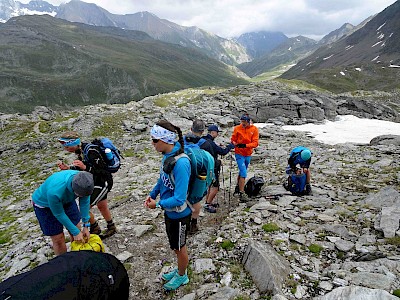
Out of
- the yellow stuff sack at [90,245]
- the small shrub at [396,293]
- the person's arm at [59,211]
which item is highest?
the person's arm at [59,211]

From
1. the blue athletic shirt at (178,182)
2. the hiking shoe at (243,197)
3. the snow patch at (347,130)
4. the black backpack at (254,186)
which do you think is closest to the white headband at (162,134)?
the blue athletic shirt at (178,182)

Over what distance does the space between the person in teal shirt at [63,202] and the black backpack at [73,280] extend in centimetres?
176

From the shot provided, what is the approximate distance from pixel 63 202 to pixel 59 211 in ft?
0.77

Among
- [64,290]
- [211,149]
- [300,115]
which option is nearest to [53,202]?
[64,290]

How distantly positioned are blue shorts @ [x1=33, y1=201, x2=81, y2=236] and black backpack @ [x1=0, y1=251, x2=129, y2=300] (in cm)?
261

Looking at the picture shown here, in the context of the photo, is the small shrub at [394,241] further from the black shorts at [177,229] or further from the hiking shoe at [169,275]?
the hiking shoe at [169,275]

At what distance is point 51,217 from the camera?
259 inches

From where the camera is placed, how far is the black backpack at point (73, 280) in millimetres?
3502

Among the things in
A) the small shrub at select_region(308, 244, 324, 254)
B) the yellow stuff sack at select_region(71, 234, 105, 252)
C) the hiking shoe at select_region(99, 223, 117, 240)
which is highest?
the yellow stuff sack at select_region(71, 234, 105, 252)

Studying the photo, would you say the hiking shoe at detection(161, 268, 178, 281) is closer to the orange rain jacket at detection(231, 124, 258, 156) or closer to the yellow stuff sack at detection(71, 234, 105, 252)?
the yellow stuff sack at detection(71, 234, 105, 252)

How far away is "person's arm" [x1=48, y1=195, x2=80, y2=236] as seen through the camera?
19.5 feet

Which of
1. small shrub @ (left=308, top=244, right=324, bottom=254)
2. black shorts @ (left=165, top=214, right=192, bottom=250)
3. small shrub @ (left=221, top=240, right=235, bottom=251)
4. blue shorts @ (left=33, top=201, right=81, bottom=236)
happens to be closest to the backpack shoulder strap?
black shorts @ (left=165, top=214, right=192, bottom=250)

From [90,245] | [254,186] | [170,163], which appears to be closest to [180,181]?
[170,163]

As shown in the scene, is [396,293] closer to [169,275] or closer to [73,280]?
[169,275]
